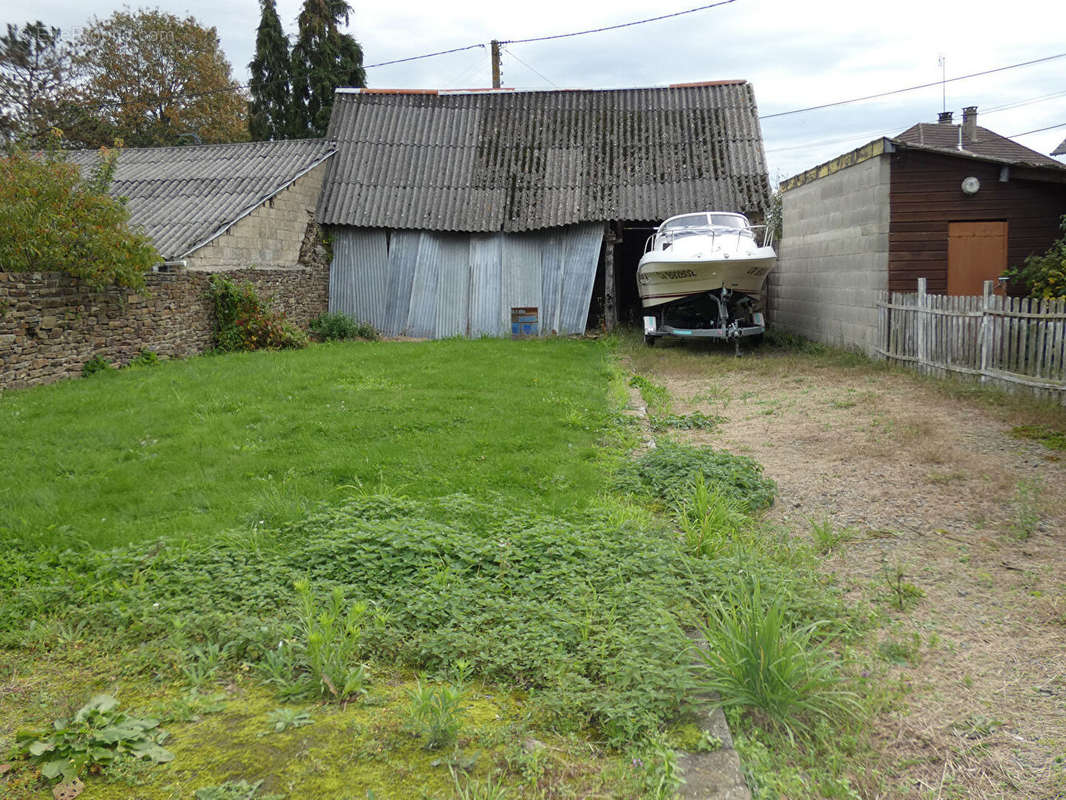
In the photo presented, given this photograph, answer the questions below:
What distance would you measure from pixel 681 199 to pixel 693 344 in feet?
11.7

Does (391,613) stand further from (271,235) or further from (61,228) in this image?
(271,235)

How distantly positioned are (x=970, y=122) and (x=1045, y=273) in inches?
572

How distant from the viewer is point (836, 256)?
595 inches

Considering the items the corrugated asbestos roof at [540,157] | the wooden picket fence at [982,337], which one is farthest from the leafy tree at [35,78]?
the wooden picket fence at [982,337]

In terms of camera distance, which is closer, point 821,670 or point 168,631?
point 821,670

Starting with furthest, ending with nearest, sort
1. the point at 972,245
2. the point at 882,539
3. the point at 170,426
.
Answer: the point at 972,245
the point at 170,426
the point at 882,539

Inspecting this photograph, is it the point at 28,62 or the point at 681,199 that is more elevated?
the point at 28,62

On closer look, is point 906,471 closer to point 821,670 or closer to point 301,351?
point 821,670

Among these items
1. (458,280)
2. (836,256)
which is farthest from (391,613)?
(458,280)

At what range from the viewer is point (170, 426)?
27.4ft

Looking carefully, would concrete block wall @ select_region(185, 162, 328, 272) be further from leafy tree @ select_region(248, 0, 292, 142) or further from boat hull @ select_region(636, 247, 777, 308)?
leafy tree @ select_region(248, 0, 292, 142)

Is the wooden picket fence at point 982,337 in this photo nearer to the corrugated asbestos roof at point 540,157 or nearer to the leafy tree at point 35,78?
the corrugated asbestos roof at point 540,157

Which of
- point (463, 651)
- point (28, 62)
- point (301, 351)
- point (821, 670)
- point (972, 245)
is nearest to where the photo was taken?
point (821, 670)

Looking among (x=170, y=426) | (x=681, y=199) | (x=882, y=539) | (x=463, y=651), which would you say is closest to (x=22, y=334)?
(x=170, y=426)
